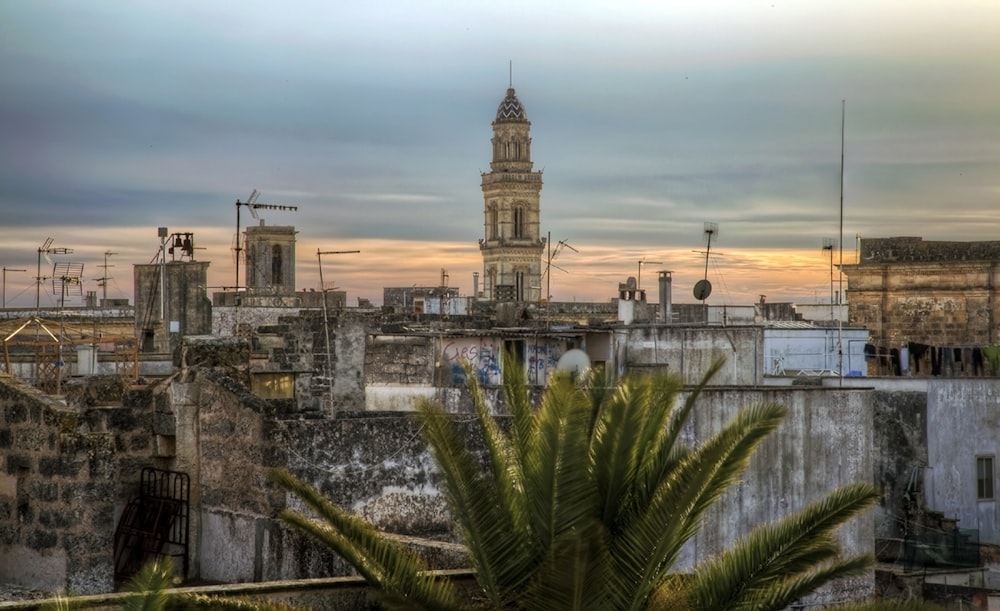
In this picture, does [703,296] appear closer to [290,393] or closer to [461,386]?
[461,386]

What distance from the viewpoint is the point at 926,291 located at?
35062mm

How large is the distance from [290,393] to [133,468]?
325 inches

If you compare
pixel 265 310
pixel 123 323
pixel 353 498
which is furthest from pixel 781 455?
pixel 123 323

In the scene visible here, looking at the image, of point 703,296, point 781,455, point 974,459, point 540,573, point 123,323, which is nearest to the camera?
point 540,573

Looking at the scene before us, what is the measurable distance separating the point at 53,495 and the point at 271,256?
128 ft

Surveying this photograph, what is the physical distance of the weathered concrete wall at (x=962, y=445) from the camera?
2233 cm

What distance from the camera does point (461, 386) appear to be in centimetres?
2120

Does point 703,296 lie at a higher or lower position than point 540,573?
higher

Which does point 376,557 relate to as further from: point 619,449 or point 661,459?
point 661,459

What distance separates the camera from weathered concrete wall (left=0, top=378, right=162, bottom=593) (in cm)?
1040

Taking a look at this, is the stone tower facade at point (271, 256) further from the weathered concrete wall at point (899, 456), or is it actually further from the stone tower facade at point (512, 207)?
the stone tower facade at point (512, 207)

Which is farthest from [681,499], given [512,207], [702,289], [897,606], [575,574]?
[512,207]

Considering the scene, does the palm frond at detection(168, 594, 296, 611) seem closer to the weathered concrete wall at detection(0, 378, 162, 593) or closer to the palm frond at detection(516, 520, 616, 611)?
the palm frond at detection(516, 520, 616, 611)

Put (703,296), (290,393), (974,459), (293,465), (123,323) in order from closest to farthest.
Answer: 1. (293,465)
2. (290,393)
3. (974,459)
4. (703,296)
5. (123,323)
